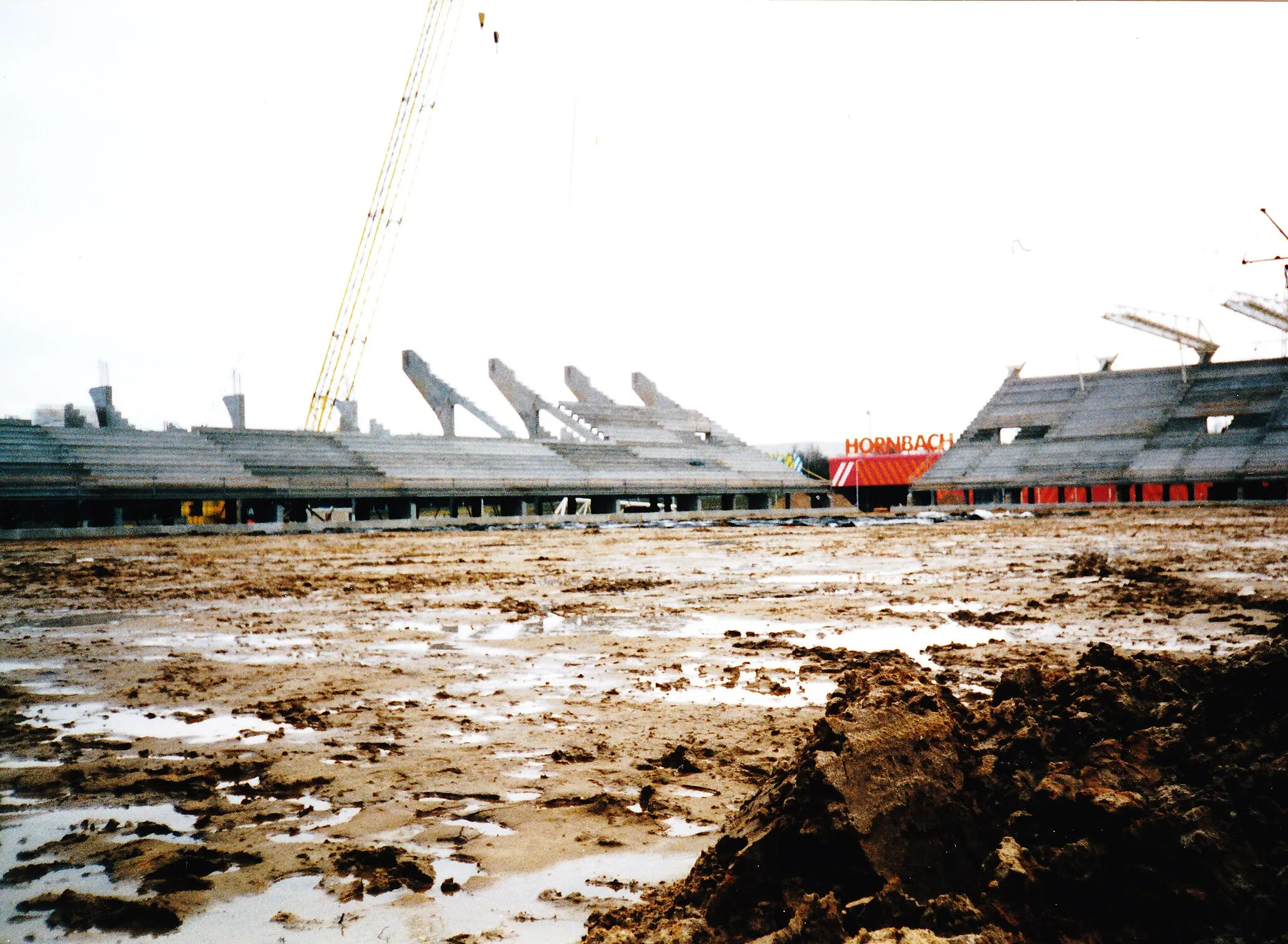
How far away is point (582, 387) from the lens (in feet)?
175

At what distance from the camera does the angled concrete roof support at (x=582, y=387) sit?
53000 mm

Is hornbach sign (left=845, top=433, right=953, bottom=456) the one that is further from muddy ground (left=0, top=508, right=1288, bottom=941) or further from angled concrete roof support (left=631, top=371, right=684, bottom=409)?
muddy ground (left=0, top=508, right=1288, bottom=941)

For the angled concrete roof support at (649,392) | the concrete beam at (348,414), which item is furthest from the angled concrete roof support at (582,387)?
the concrete beam at (348,414)

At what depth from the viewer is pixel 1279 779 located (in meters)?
2.05

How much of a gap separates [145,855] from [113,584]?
35.2 ft

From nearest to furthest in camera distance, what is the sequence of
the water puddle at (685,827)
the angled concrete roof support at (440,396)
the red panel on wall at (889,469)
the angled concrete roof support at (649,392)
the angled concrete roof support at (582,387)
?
the water puddle at (685,827) < the angled concrete roof support at (440,396) < the angled concrete roof support at (582,387) < the red panel on wall at (889,469) < the angled concrete roof support at (649,392)

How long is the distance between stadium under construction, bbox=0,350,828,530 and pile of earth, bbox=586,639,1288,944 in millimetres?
29225

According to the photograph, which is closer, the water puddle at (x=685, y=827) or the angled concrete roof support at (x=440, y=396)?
the water puddle at (x=685, y=827)

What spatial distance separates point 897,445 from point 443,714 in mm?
62189

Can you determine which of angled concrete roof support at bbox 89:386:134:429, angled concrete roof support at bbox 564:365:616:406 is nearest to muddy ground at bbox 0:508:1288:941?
angled concrete roof support at bbox 89:386:134:429

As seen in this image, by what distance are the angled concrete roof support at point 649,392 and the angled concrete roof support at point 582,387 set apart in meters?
4.05

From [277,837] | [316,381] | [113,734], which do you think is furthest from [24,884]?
[316,381]

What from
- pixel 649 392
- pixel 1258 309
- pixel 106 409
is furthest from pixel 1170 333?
pixel 106 409

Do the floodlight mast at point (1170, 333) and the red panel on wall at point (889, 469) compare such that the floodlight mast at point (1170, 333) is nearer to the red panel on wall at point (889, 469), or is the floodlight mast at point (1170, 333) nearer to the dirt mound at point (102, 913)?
the red panel on wall at point (889, 469)
